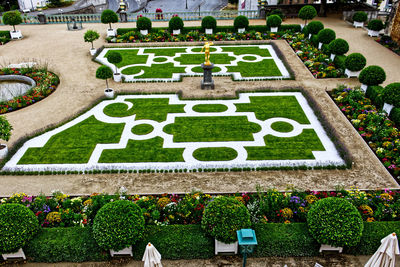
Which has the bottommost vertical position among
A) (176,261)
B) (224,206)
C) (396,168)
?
(176,261)

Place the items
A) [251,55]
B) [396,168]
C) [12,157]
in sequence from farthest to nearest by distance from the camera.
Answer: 1. [251,55]
2. [12,157]
3. [396,168]

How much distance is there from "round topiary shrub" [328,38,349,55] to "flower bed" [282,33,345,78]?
101 cm

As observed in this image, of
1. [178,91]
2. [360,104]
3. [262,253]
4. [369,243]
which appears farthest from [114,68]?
[369,243]

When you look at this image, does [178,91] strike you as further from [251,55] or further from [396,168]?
[396,168]

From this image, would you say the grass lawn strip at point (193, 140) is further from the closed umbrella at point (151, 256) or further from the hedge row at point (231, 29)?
the hedge row at point (231, 29)

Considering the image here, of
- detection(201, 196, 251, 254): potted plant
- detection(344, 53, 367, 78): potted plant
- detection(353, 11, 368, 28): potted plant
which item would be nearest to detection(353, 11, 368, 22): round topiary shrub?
detection(353, 11, 368, 28): potted plant

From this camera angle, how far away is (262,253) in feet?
42.4

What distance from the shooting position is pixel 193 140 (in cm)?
2012

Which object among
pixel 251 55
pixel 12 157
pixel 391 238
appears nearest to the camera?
pixel 391 238

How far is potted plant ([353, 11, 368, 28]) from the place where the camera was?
3969 cm

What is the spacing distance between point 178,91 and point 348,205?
621 inches

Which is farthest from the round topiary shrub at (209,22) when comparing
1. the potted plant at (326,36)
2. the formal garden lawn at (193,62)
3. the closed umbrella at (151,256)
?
the closed umbrella at (151,256)

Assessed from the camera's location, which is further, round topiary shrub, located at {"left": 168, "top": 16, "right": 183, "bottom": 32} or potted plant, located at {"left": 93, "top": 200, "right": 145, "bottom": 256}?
round topiary shrub, located at {"left": 168, "top": 16, "right": 183, "bottom": 32}

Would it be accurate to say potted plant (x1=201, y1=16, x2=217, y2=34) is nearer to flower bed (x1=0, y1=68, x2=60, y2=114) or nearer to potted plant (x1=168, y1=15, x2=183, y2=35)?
potted plant (x1=168, y1=15, x2=183, y2=35)
